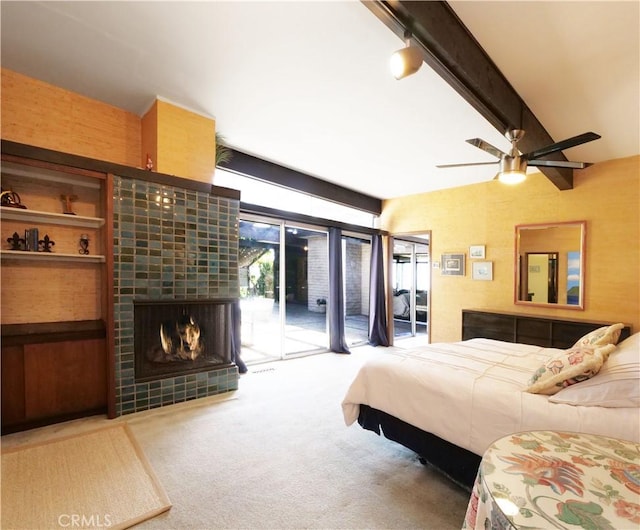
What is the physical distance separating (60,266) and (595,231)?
614 cm

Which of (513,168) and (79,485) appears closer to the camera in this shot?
(79,485)

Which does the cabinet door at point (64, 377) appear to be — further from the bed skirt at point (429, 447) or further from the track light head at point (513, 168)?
the track light head at point (513, 168)

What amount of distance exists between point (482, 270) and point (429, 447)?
364 centimetres

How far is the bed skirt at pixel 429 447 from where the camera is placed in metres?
1.74

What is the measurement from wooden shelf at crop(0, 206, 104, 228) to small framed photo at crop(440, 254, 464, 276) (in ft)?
16.0

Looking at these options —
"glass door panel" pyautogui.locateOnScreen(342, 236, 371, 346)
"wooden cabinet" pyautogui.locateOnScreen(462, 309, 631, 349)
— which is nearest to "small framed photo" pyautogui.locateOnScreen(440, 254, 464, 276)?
"wooden cabinet" pyautogui.locateOnScreen(462, 309, 631, 349)

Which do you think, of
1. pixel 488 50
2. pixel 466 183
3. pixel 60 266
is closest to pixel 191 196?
pixel 60 266

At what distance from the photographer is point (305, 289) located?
17.5ft

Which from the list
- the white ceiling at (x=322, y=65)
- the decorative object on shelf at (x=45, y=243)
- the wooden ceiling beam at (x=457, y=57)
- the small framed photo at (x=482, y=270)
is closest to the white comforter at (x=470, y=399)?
the wooden ceiling beam at (x=457, y=57)

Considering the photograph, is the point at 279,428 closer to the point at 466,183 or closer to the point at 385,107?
the point at 385,107

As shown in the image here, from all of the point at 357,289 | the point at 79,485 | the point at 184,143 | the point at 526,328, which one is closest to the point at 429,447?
the point at 79,485

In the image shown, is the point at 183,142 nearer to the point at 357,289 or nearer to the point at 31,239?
the point at 31,239

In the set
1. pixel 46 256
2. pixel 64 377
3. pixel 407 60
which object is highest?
pixel 407 60

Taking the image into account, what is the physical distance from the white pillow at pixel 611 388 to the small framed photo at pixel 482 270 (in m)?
3.21
